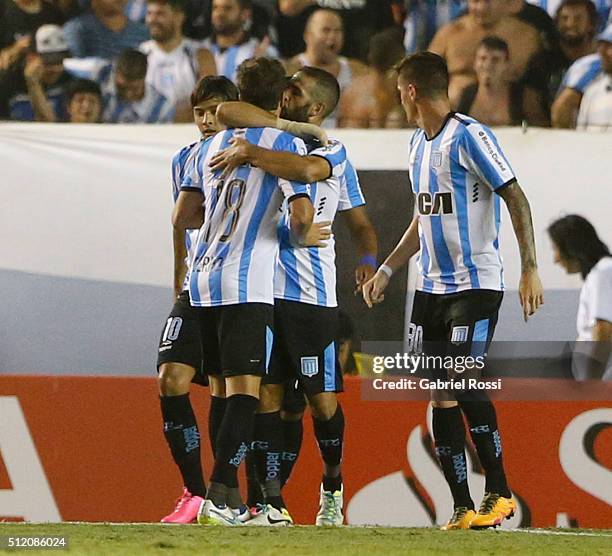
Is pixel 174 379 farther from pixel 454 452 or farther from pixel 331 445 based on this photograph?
pixel 454 452

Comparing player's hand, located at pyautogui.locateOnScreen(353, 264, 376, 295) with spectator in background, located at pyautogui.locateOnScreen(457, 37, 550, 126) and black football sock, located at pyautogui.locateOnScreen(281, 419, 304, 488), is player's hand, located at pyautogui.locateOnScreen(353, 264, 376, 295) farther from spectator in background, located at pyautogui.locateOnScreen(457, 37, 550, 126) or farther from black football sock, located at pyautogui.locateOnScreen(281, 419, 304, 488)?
spectator in background, located at pyautogui.locateOnScreen(457, 37, 550, 126)

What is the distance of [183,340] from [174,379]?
0.49 feet

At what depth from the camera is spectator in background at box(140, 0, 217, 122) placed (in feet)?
22.6

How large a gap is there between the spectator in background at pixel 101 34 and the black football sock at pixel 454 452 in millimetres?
3092

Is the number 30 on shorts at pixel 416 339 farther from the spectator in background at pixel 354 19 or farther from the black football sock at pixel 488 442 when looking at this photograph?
the spectator in background at pixel 354 19

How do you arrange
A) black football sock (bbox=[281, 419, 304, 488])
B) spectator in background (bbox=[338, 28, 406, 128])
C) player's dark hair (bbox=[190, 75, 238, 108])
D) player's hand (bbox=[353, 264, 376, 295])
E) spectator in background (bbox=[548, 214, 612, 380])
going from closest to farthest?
black football sock (bbox=[281, 419, 304, 488]) → player's dark hair (bbox=[190, 75, 238, 108]) → player's hand (bbox=[353, 264, 376, 295]) → spectator in background (bbox=[548, 214, 612, 380]) → spectator in background (bbox=[338, 28, 406, 128])

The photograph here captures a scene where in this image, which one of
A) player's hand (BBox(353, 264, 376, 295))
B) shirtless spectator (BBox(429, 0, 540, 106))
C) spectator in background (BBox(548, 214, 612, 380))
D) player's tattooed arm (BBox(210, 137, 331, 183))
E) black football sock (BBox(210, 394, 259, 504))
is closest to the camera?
black football sock (BBox(210, 394, 259, 504))

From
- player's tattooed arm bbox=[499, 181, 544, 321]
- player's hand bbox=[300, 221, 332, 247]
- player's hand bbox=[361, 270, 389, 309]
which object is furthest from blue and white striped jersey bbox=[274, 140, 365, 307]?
player's tattooed arm bbox=[499, 181, 544, 321]

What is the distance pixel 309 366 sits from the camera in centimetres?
501

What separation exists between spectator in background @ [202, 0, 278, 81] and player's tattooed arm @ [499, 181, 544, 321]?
2564 millimetres

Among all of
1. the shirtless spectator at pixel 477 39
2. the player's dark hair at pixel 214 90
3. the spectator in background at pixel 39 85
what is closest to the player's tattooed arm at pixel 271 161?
the player's dark hair at pixel 214 90

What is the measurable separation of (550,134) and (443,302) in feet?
5.27

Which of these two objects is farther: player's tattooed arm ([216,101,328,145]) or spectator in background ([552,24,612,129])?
spectator in background ([552,24,612,129])

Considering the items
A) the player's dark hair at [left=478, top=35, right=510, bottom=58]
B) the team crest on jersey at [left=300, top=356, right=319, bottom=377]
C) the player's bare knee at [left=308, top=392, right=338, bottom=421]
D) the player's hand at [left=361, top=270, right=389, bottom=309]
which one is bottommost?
the player's bare knee at [left=308, top=392, right=338, bottom=421]
